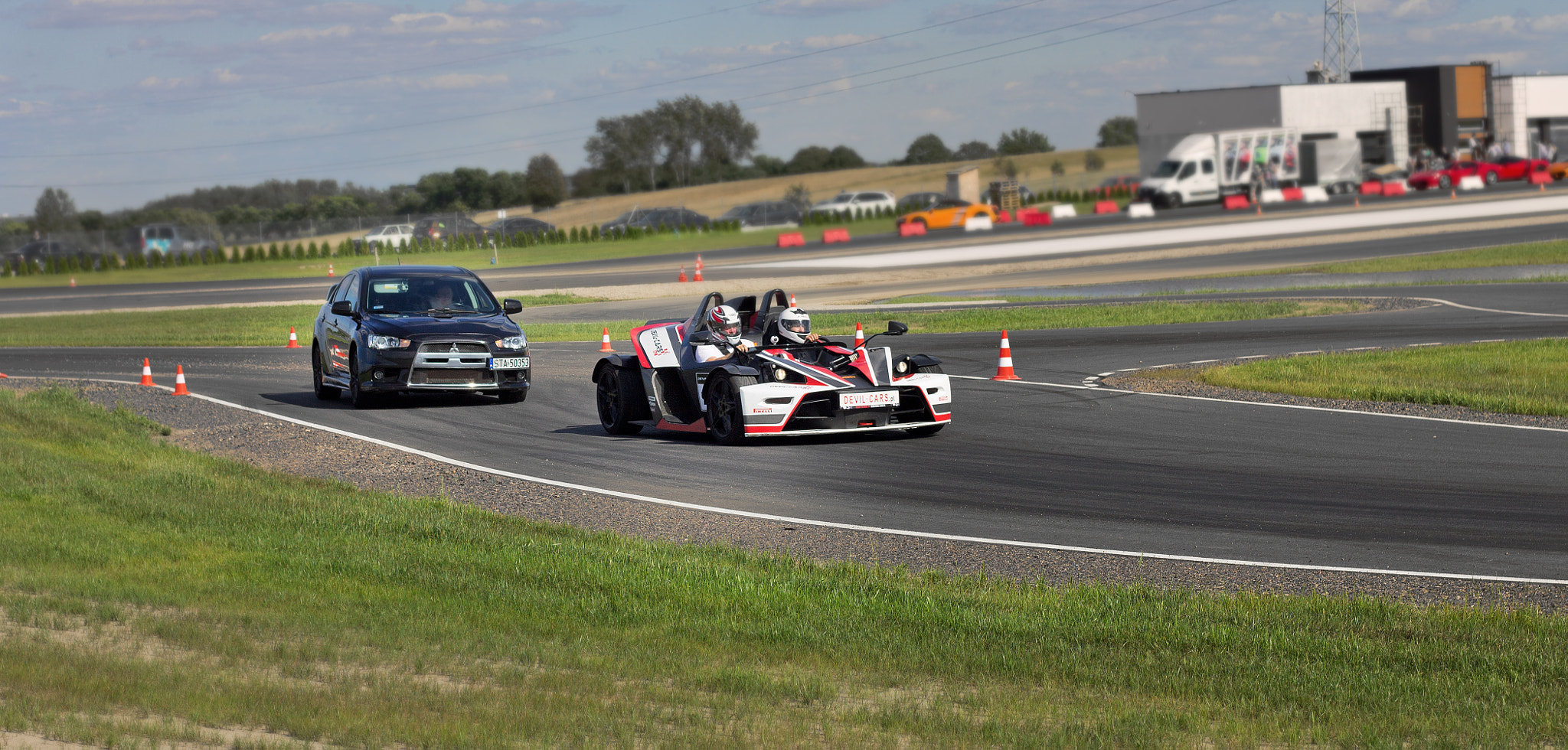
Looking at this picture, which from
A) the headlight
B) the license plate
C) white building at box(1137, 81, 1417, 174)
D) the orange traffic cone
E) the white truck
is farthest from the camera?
white building at box(1137, 81, 1417, 174)

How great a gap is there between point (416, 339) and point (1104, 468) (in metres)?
8.31

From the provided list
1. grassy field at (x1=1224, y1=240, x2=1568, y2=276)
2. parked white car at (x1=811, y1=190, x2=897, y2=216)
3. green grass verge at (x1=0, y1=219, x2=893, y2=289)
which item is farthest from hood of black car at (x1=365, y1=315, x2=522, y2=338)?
parked white car at (x1=811, y1=190, x2=897, y2=216)

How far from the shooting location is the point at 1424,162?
7700 cm

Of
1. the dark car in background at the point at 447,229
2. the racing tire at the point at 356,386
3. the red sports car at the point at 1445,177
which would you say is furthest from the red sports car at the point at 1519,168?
the racing tire at the point at 356,386

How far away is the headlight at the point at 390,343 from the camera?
16.3m

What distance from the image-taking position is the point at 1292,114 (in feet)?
258

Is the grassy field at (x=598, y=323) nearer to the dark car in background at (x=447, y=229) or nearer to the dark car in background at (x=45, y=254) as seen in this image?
the dark car in background at (x=447, y=229)

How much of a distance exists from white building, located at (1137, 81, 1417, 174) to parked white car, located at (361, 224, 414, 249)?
133ft

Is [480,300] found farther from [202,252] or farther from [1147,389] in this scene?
[202,252]

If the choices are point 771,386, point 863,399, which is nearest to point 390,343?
point 771,386

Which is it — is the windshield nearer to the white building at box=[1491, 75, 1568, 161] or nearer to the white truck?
the white truck

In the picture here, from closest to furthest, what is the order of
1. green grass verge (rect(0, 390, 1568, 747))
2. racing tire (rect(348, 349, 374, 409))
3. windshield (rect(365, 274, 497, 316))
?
green grass verge (rect(0, 390, 1568, 747)) → racing tire (rect(348, 349, 374, 409)) → windshield (rect(365, 274, 497, 316))

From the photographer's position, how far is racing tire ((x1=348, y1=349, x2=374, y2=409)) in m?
16.7

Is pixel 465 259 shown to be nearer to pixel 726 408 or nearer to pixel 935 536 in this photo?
pixel 726 408
